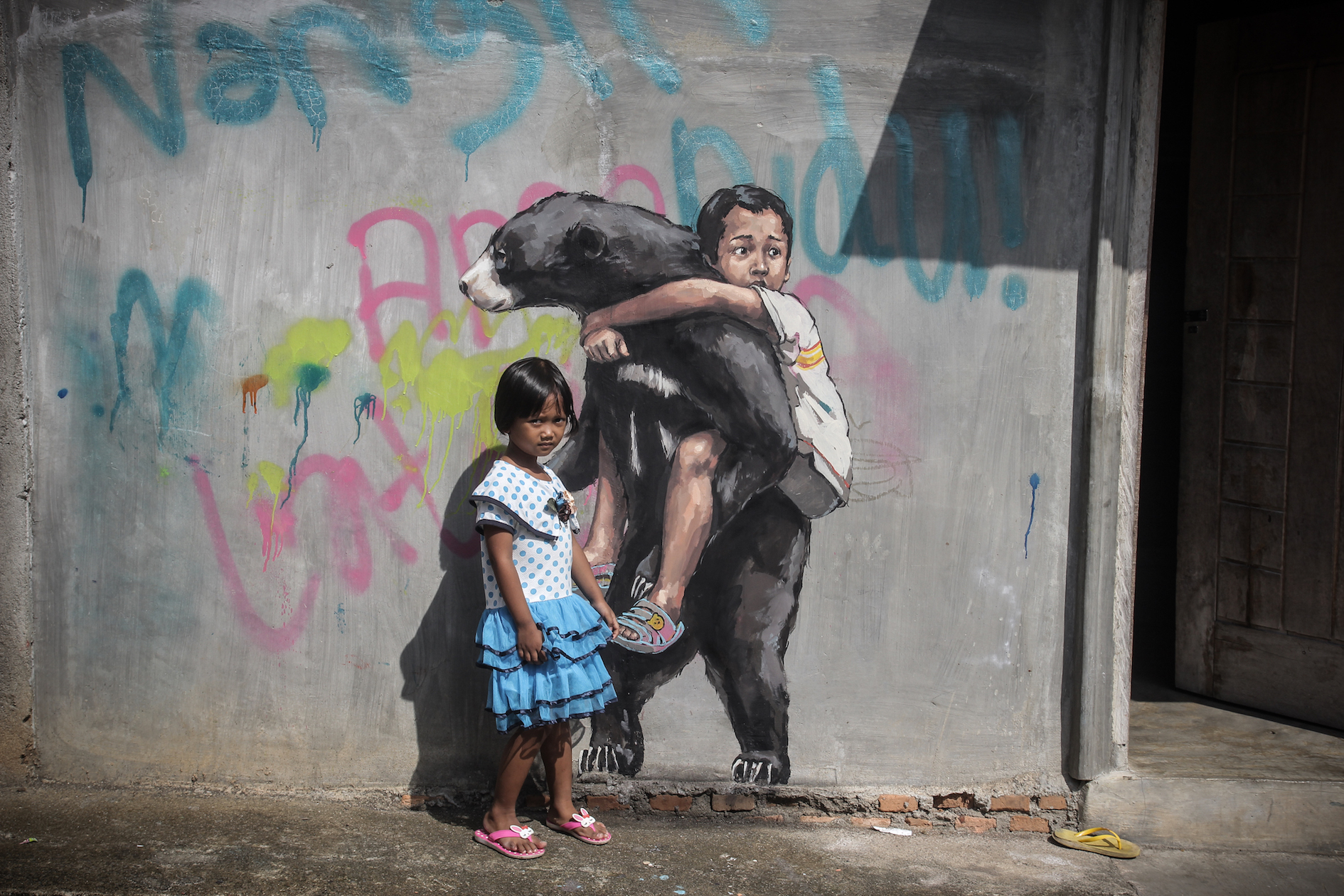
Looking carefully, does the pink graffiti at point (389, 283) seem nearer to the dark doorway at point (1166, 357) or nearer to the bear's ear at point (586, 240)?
the bear's ear at point (586, 240)

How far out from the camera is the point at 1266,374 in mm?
3936

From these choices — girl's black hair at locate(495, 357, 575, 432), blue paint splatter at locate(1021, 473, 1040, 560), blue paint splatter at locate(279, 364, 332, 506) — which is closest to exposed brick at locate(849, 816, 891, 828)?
blue paint splatter at locate(1021, 473, 1040, 560)

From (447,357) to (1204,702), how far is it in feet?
11.6

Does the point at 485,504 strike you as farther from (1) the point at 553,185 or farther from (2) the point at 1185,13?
(2) the point at 1185,13

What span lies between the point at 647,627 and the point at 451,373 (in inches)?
42.2

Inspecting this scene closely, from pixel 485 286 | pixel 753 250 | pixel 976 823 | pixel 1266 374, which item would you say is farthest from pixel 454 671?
pixel 1266 374

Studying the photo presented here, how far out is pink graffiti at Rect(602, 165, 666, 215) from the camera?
9.97 ft

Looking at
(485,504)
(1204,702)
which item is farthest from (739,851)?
(1204,702)

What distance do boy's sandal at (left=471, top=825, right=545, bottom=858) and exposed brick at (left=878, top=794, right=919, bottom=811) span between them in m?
1.18

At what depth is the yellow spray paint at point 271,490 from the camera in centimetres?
310

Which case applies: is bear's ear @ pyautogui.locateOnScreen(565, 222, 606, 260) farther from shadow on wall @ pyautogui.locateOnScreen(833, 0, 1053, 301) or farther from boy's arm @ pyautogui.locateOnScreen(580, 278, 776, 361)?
shadow on wall @ pyautogui.locateOnScreen(833, 0, 1053, 301)

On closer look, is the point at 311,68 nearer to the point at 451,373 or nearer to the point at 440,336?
the point at 440,336

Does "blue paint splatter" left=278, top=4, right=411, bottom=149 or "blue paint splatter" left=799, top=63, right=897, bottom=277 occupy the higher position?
"blue paint splatter" left=278, top=4, right=411, bottom=149

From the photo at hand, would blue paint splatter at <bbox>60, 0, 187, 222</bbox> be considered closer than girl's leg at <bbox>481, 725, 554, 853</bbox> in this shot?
No
